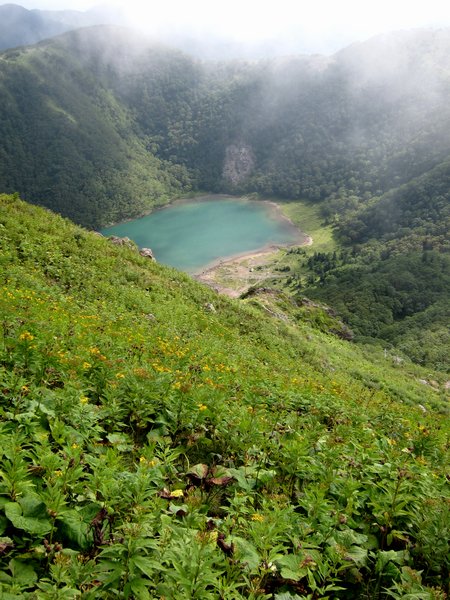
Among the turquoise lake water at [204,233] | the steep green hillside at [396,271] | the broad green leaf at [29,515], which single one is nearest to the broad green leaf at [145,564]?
the broad green leaf at [29,515]

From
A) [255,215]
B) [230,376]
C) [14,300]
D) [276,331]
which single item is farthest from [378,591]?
[255,215]

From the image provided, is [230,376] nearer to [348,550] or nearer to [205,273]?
[348,550]

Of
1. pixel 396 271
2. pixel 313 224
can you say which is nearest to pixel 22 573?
pixel 396 271

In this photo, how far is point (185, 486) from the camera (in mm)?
4418

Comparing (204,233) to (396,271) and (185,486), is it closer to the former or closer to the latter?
(396,271)

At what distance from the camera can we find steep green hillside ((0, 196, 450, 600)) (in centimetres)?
286

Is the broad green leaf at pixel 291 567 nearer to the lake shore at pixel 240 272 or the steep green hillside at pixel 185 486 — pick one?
the steep green hillside at pixel 185 486

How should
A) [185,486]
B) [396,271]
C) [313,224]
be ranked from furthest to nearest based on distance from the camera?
1. [313,224]
2. [396,271]
3. [185,486]

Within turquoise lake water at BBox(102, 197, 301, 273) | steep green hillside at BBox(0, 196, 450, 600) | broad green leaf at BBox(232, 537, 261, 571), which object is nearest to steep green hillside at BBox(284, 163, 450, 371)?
turquoise lake water at BBox(102, 197, 301, 273)

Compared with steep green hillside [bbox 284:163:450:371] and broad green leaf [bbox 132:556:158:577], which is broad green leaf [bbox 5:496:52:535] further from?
steep green hillside [bbox 284:163:450:371]

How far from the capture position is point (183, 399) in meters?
5.76

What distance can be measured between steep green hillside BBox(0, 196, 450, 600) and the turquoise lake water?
383 feet

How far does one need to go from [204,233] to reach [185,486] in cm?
15936

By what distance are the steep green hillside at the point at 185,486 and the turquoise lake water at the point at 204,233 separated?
117 metres
